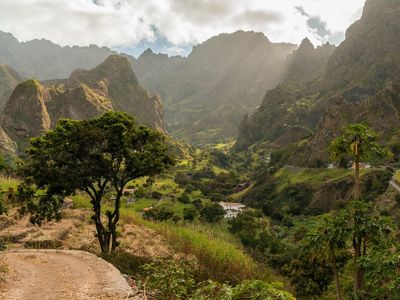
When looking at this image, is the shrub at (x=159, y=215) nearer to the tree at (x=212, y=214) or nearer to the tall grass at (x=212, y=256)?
the tree at (x=212, y=214)

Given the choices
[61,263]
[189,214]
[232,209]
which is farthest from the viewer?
[232,209]

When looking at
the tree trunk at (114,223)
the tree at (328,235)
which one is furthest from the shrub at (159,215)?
the tree at (328,235)

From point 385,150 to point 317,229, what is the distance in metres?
6.32

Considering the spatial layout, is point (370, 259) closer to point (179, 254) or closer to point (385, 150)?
point (385, 150)

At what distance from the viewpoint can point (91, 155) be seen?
951 inches

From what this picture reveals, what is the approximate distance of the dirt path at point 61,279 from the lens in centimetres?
1359

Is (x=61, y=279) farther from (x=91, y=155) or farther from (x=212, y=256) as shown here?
(x=212, y=256)

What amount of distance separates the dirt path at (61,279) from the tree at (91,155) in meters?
5.52

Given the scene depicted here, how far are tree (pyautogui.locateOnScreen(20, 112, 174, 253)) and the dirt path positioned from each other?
5520 millimetres

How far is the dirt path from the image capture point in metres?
13.6

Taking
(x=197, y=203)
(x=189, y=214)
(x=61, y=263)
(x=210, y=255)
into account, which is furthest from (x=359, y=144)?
(x=197, y=203)

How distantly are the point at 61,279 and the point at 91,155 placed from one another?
10.1 m

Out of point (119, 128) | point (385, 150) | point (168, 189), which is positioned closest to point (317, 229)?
point (385, 150)

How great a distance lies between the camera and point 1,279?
14.1 metres
